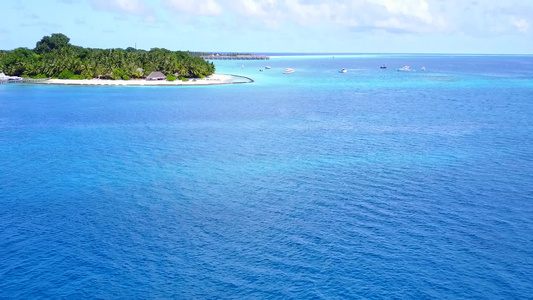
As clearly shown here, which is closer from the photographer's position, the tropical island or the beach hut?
the tropical island

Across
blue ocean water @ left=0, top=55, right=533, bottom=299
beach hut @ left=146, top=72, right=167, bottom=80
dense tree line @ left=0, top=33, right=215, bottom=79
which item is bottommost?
blue ocean water @ left=0, top=55, right=533, bottom=299

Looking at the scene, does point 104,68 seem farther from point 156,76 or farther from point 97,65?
point 156,76

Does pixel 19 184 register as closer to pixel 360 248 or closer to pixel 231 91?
pixel 360 248

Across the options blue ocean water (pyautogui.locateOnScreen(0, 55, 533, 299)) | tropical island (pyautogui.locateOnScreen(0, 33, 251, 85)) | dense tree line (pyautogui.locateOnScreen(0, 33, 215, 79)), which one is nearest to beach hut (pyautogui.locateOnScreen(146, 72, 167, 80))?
tropical island (pyautogui.locateOnScreen(0, 33, 251, 85))

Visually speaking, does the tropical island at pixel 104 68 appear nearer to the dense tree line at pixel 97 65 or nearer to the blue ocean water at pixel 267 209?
the dense tree line at pixel 97 65

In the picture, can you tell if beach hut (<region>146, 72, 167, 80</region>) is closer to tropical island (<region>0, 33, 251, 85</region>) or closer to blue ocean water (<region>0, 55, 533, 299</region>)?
tropical island (<region>0, 33, 251, 85</region>)

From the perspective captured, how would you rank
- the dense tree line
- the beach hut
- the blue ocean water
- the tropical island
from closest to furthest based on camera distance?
the blue ocean water → the tropical island → the dense tree line → the beach hut

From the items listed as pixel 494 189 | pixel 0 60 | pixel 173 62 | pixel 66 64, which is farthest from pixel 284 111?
pixel 0 60

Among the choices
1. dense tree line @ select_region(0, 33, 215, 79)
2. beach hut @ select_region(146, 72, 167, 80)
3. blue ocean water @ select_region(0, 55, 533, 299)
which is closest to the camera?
blue ocean water @ select_region(0, 55, 533, 299)

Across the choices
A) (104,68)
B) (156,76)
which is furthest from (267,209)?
(104,68)
